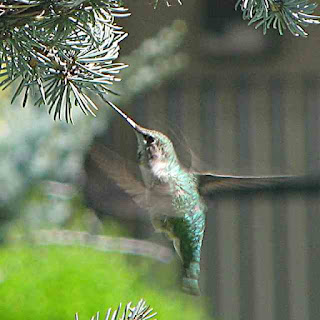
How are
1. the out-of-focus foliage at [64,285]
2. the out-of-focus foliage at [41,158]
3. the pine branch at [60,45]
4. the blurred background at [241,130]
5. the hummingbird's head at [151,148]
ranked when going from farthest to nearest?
1. the blurred background at [241,130]
2. the out-of-focus foliage at [41,158]
3. the out-of-focus foliage at [64,285]
4. the hummingbird's head at [151,148]
5. the pine branch at [60,45]

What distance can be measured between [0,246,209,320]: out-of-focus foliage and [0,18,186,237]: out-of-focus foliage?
0.69 feet

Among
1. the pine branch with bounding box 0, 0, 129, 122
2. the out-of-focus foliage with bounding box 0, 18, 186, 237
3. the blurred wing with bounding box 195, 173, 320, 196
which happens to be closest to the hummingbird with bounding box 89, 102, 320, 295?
the blurred wing with bounding box 195, 173, 320, 196

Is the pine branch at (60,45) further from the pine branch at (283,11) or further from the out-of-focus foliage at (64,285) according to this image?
the out-of-focus foliage at (64,285)

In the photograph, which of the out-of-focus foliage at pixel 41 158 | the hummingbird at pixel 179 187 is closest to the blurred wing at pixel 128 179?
the hummingbird at pixel 179 187

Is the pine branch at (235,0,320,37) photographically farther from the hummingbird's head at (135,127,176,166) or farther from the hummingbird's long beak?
the hummingbird's head at (135,127,176,166)

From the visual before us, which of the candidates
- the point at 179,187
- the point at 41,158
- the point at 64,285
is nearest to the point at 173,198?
the point at 179,187

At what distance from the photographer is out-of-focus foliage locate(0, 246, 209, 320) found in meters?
1.91

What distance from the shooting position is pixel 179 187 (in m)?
0.88

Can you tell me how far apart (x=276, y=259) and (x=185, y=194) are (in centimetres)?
235

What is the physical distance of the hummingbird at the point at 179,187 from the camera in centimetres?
84

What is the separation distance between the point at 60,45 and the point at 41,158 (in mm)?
1946

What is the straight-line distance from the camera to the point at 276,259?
3160 mm

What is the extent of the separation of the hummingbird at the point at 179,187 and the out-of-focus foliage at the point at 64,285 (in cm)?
104

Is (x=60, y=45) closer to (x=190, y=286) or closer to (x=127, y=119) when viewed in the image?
(x=127, y=119)
